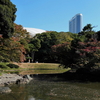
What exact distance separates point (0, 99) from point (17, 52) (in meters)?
8.13

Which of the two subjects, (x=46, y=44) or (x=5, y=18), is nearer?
(x=5, y=18)

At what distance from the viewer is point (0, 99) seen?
21.0ft

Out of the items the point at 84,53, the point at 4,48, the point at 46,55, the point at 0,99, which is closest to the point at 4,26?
the point at 4,48

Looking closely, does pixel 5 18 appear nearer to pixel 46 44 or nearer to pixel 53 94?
pixel 53 94

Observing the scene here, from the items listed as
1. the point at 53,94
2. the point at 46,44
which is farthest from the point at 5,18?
the point at 46,44

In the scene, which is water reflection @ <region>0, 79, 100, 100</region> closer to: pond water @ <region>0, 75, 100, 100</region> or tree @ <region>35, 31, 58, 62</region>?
pond water @ <region>0, 75, 100, 100</region>

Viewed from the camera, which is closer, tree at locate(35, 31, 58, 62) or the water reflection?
the water reflection

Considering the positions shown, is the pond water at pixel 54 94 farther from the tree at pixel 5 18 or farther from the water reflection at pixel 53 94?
the tree at pixel 5 18

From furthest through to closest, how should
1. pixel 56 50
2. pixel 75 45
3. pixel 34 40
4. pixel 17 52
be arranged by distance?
pixel 34 40, pixel 56 50, pixel 75 45, pixel 17 52

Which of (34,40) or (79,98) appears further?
(34,40)

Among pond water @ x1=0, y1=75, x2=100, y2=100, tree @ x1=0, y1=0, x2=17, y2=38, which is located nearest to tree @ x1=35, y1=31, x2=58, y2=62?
tree @ x1=0, y1=0, x2=17, y2=38

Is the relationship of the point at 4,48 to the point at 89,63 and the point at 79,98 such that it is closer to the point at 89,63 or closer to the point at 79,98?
the point at 89,63

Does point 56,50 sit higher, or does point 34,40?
point 34,40

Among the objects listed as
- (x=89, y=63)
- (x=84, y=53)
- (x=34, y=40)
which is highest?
(x=34, y=40)
